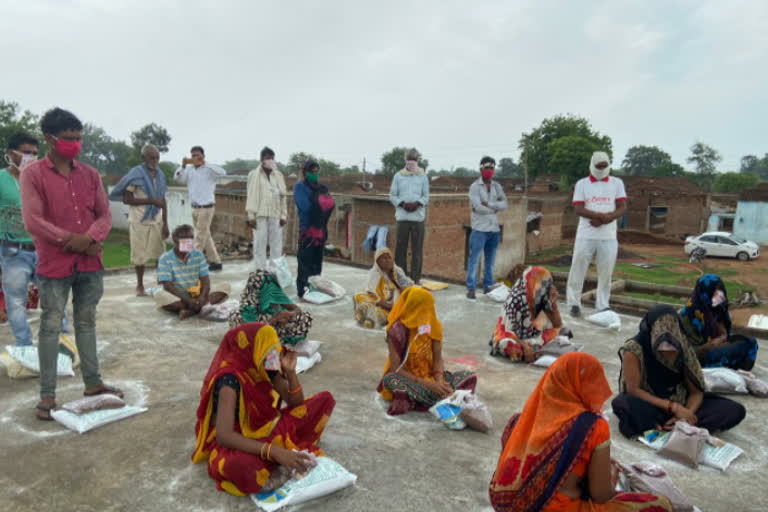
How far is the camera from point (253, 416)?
3.15m

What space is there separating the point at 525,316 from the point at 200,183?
5796 mm

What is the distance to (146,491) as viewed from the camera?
3.02 m

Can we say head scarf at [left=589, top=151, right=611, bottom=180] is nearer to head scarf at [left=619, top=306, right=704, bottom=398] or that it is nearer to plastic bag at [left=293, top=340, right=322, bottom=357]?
head scarf at [left=619, top=306, right=704, bottom=398]

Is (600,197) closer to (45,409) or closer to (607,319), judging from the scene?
(607,319)

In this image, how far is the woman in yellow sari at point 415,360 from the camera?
13.4 feet

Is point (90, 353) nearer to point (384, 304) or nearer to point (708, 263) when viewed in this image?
point (384, 304)

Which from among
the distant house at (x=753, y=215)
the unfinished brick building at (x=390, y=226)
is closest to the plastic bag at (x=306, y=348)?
the unfinished brick building at (x=390, y=226)

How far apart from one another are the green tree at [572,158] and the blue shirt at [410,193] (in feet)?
135

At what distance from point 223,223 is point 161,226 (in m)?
14.2

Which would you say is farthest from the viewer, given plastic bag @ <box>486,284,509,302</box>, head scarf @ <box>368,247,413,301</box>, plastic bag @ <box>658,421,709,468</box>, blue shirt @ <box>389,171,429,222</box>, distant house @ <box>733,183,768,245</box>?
distant house @ <box>733,183,768,245</box>

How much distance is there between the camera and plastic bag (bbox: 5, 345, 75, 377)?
4578 millimetres

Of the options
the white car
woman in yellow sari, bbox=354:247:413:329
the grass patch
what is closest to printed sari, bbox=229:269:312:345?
woman in yellow sari, bbox=354:247:413:329

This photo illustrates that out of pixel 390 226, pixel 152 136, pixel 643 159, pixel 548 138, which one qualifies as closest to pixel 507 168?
pixel 643 159

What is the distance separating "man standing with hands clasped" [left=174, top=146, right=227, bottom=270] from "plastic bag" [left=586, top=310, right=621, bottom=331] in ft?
19.6
